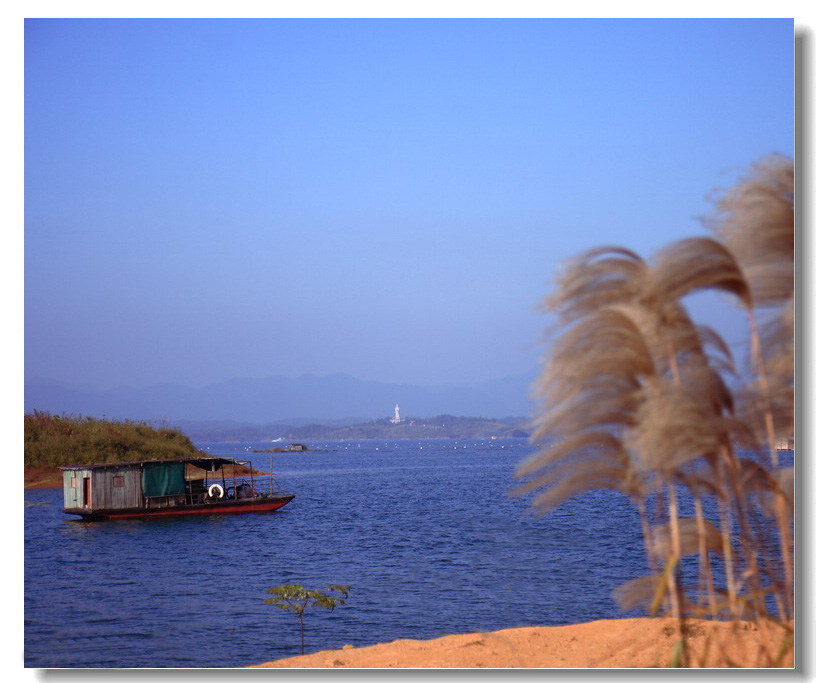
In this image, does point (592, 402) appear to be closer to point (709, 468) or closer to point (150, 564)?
point (709, 468)

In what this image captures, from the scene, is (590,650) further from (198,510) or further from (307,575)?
(198,510)

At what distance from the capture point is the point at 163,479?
25.6 meters

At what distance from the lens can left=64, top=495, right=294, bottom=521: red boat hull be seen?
24141mm

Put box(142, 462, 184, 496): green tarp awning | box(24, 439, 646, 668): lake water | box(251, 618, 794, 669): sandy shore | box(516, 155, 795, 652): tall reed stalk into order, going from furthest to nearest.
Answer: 1. box(142, 462, 184, 496): green tarp awning
2. box(24, 439, 646, 668): lake water
3. box(251, 618, 794, 669): sandy shore
4. box(516, 155, 795, 652): tall reed stalk

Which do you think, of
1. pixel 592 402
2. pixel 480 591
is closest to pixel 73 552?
pixel 480 591

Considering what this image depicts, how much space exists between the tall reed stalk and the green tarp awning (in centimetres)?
2241

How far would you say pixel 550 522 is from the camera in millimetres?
22797

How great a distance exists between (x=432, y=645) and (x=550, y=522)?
17.1m

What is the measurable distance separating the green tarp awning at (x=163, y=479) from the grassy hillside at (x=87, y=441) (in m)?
3.35

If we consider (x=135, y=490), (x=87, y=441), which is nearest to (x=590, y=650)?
(x=135, y=490)

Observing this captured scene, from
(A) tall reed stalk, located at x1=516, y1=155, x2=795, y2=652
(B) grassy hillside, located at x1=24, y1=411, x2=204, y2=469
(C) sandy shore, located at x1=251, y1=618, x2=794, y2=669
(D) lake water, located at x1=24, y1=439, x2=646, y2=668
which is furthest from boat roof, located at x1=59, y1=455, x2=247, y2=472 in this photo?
(A) tall reed stalk, located at x1=516, y1=155, x2=795, y2=652

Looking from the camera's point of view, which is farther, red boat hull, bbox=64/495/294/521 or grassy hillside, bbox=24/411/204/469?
grassy hillside, bbox=24/411/204/469

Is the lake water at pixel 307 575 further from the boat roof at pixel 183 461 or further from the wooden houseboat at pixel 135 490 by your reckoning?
the boat roof at pixel 183 461

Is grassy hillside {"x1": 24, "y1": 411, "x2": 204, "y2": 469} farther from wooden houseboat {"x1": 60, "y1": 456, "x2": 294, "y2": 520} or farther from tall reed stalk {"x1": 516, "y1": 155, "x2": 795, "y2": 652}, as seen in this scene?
tall reed stalk {"x1": 516, "y1": 155, "x2": 795, "y2": 652}
